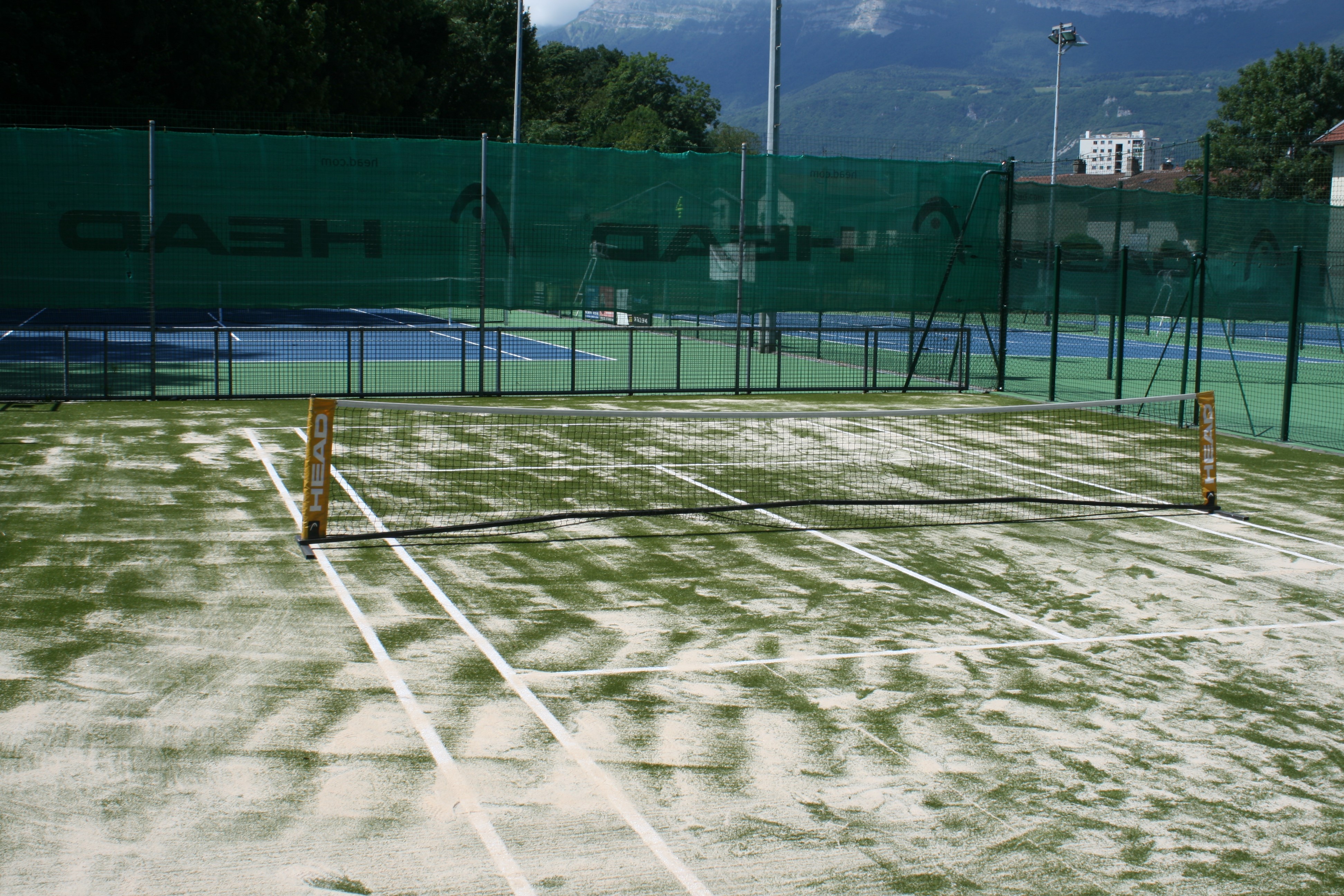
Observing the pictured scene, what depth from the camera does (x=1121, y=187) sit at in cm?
2105

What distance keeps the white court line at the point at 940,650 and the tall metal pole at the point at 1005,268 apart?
13487mm

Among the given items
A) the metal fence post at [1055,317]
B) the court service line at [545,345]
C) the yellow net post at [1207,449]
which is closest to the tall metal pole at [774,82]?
the court service line at [545,345]

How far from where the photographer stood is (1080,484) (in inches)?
506

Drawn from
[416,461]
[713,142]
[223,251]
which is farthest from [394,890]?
[713,142]

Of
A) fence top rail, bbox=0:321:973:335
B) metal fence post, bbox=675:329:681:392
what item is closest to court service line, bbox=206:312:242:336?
fence top rail, bbox=0:321:973:335

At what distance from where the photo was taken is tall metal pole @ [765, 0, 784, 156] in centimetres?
2289

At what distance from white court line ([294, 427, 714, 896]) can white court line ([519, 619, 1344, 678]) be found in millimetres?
220

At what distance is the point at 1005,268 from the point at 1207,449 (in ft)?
33.9

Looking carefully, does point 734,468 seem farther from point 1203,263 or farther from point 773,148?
point 773,148

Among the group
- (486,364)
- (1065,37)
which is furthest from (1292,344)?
(1065,37)

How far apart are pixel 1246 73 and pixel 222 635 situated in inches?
2757

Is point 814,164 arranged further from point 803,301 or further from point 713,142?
point 713,142

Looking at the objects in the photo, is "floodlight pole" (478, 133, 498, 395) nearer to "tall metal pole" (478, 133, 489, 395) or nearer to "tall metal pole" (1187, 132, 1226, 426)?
"tall metal pole" (478, 133, 489, 395)

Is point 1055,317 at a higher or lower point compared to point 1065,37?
lower
